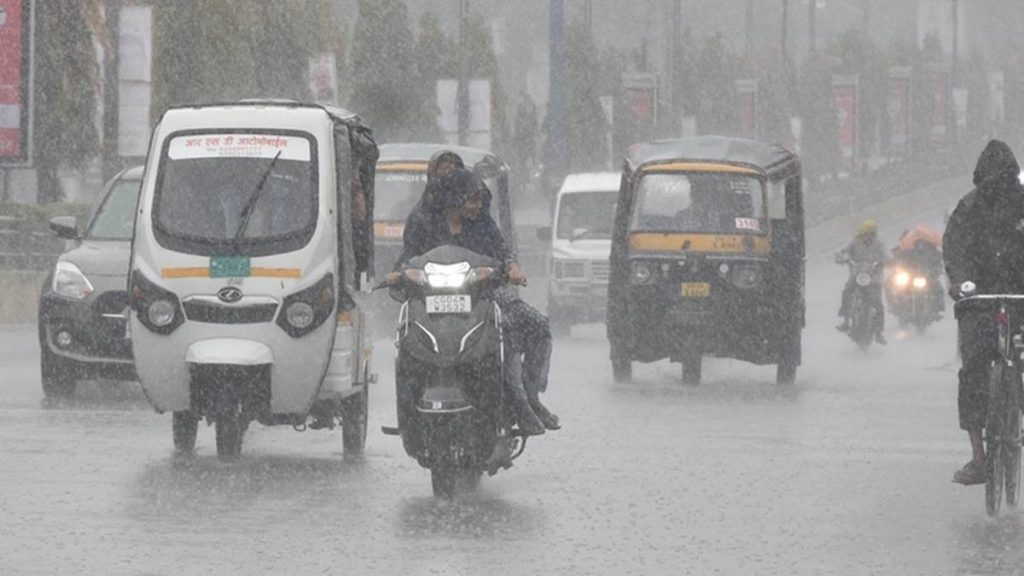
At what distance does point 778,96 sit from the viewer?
102062 mm

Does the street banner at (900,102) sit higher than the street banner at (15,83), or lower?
higher

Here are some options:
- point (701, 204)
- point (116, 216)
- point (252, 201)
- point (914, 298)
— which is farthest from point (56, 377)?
point (914, 298)

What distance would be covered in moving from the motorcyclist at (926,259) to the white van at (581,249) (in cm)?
420

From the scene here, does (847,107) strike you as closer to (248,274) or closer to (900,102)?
(900,102)

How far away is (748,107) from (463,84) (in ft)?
92.8

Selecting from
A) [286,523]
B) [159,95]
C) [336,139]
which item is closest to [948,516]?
[286,523]

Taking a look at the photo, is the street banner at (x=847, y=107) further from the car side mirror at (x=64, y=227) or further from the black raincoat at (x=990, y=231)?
the black raincoat at (x=990, y=231)

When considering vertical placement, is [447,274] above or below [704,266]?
above

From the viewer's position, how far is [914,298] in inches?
1491

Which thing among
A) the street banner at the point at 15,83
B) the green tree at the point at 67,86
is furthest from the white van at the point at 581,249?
the green tree at the point at 67,86

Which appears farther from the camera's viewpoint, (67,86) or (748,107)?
(748,107)

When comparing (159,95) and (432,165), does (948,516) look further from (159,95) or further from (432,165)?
(159,95)

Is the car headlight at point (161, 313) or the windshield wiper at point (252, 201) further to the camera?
the windshield wiper at point (252, 201)

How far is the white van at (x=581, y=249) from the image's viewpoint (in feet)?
118
